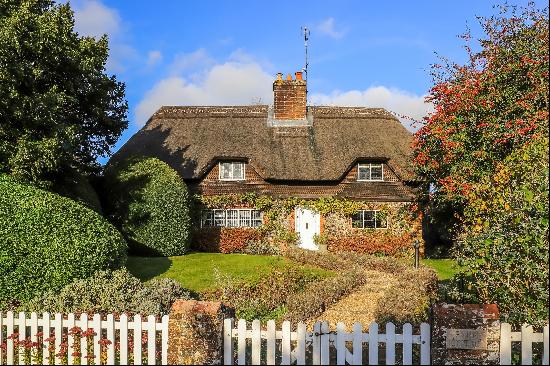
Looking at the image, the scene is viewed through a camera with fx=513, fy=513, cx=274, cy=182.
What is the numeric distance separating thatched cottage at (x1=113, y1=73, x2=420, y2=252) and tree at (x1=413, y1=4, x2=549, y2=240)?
4.36 meters

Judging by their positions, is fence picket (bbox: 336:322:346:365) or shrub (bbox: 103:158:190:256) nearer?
fence picket (bbox: 336:322:346:365)

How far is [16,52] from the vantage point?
15.2 m

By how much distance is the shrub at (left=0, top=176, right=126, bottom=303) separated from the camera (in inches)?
454

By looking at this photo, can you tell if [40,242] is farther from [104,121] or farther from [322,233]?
[322,233]

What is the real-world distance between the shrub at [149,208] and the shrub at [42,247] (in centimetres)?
784

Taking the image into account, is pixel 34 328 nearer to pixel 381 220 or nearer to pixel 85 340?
pixel 85 340

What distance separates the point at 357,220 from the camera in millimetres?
24312

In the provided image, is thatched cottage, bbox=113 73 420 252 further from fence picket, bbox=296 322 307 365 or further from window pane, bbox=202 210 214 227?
fence picket, bbox=296 322 307 365

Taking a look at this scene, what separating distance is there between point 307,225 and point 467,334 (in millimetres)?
18557

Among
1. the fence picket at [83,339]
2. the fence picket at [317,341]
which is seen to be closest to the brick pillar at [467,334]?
→ the fence picket at [317,341]

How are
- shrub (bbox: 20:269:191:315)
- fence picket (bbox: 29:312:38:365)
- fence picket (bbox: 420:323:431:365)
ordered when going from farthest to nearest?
1. shrub (bbox: 20:269:191:315)
2. fence picket (bbox: 29:312:38:365)
3. fence picket (bbox: 420:323:431:365)

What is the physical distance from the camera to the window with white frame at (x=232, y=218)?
24469mm

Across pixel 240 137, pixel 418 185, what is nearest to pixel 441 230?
pixel 418 185

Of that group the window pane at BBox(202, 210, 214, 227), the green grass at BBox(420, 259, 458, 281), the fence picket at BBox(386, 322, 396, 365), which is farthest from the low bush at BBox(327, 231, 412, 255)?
the fence picket at BBox(386, 322, 396, 365)
